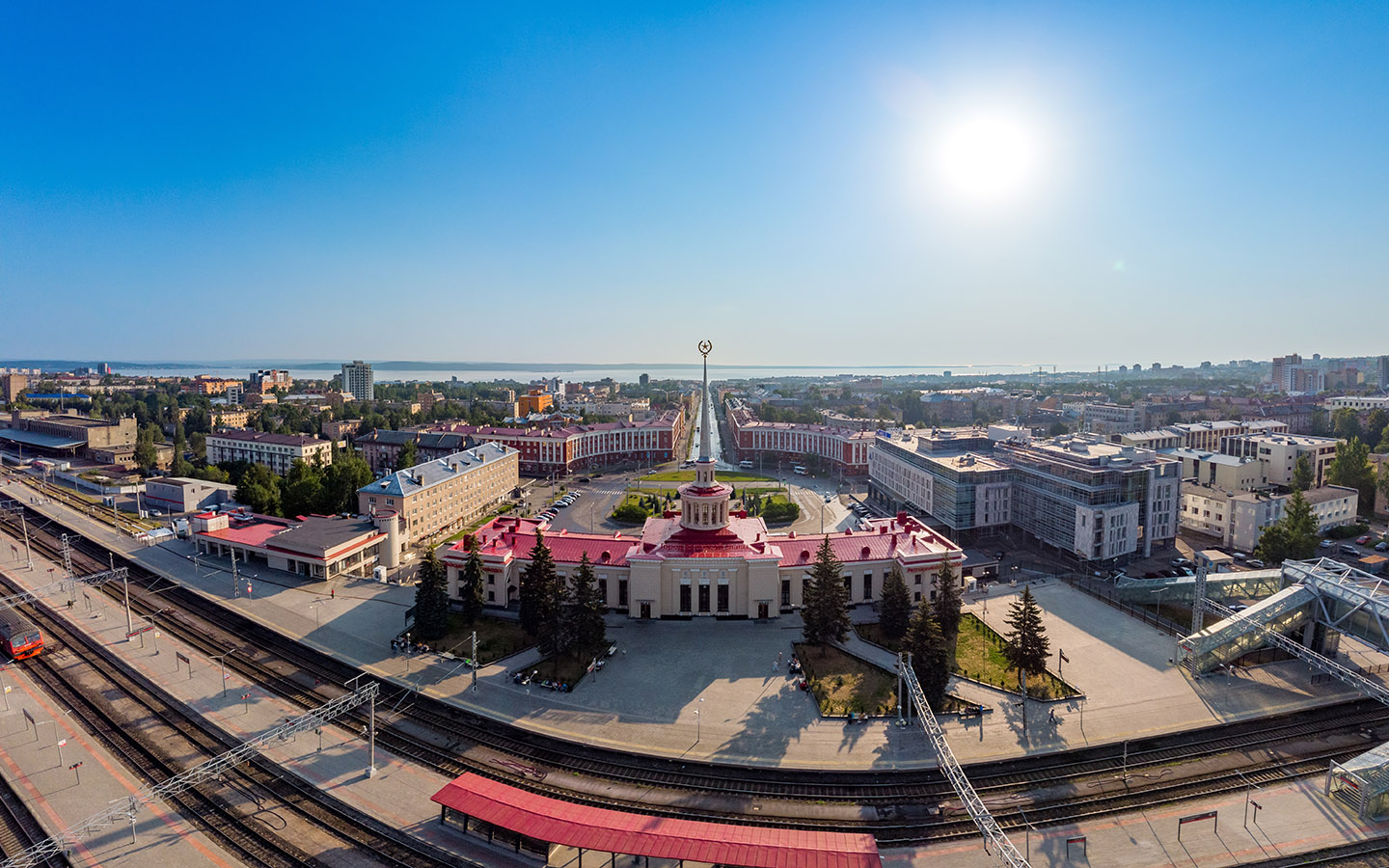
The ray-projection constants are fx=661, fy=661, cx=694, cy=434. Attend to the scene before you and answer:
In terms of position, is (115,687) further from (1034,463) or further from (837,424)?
(837,424)

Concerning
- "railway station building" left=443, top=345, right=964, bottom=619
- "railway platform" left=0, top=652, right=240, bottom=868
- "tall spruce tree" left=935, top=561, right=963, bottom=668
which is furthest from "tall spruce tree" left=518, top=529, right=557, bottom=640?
"tall spruce tree" left=935, top=561, right=963, bottom=668

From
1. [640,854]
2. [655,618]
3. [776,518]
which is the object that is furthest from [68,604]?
[776,518]

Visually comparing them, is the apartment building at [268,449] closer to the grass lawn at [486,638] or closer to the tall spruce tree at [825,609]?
the grass lawn at [486,638]

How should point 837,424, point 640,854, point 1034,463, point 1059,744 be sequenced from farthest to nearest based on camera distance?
point 837,424 < point 1034,463 < point 1059,744 < point 640,854

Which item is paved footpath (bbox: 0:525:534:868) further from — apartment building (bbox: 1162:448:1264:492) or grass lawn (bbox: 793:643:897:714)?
apartment building (bbox: 1162:448:1264:492)

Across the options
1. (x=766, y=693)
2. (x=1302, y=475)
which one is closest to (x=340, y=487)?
(x=766, y=693)

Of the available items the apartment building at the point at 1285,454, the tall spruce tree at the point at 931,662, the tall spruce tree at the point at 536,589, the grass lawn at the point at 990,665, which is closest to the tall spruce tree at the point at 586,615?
the tall spruce tree at the point at 536,589
